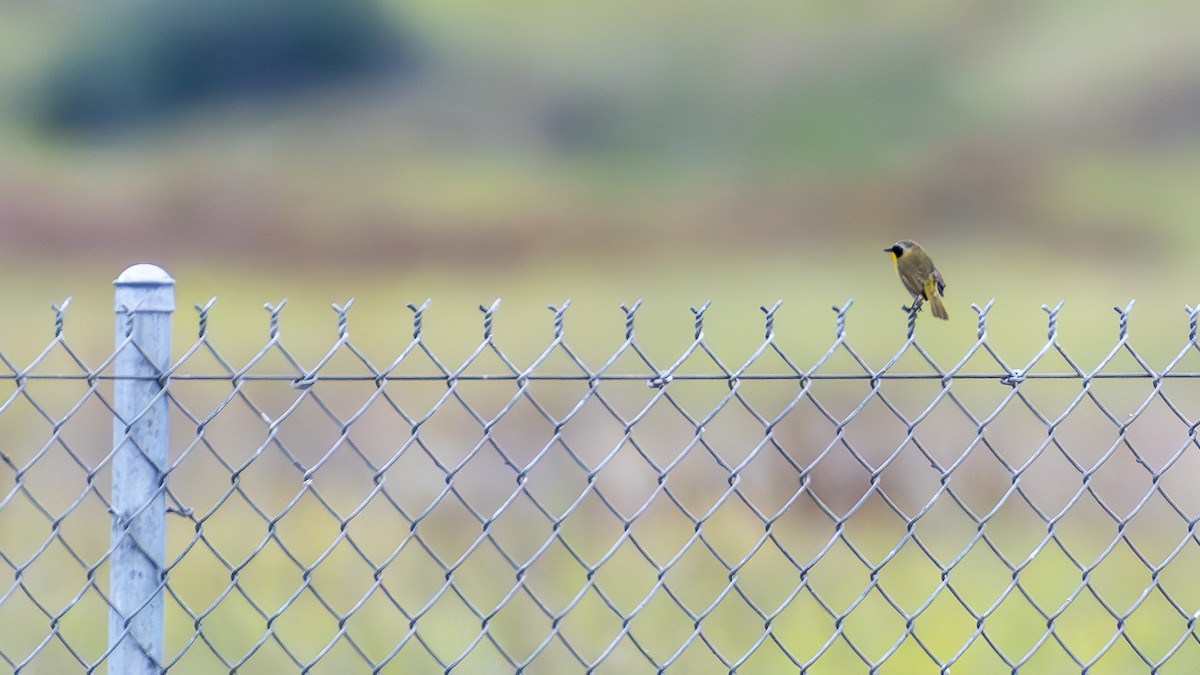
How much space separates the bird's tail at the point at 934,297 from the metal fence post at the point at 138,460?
4.37 feet

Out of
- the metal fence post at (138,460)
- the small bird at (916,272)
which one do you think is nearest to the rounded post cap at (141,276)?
the metal fence post at (138,460)

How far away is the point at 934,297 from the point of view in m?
2.10

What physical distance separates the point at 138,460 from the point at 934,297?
4.76ft

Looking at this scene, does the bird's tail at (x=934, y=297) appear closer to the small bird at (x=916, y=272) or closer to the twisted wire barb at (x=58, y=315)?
the small bird at (x=916, y=272)

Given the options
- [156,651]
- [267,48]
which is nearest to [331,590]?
[156,651]

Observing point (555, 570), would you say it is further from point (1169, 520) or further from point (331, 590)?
point (1169, 520)

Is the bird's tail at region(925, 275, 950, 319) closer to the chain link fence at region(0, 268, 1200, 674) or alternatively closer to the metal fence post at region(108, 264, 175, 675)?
the chain link fence at region(0, 268, 1200, 674)

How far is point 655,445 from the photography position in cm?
408

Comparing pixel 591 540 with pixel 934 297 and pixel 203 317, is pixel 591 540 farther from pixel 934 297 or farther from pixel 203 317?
pixel 203 317

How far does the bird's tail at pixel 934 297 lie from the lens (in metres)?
2.02

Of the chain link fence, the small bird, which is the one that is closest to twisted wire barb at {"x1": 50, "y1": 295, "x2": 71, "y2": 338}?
the chain link fence

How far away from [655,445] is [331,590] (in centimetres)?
150

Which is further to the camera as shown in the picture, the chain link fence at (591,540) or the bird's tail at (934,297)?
the bird's tail at (934,297)

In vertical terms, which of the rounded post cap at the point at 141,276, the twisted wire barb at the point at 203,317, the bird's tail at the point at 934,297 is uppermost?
the rounded post cap at the point at 141,276
